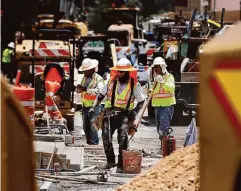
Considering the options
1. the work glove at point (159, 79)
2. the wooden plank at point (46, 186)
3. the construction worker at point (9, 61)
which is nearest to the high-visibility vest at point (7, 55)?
the construction worker at point (9, 61)

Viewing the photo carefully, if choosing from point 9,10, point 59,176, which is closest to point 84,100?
point 59,176

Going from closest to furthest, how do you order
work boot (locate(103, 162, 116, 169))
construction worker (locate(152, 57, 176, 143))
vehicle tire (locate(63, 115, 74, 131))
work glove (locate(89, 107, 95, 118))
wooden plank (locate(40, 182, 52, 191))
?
wooden plank (locate(40, 182, 52, 191))
work boot (locate(103, 162, 116, 169))
work glove (locate(89, 107, 95, 118))
construction worker (locate(152, 57, 176, 143))
vehicle tire (locate(63, 115, 74, 131))

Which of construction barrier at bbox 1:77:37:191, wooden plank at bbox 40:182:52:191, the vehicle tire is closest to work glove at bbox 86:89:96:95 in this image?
the vehicle tire

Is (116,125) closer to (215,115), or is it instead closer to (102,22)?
(215,115)

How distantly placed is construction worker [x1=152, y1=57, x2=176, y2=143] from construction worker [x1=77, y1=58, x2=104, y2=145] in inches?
45.8

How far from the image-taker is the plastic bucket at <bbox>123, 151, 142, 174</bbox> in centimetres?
1149

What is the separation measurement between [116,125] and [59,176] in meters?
1.79

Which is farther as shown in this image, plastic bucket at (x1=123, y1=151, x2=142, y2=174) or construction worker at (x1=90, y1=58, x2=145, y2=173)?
construction worker at (x1=90, y1=58, x2=145, y2=173)

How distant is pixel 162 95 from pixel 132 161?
3723 millimetres

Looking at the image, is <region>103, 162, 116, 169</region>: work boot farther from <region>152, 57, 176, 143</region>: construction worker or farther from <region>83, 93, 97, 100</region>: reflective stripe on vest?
<region>152, 57, 176, 143</region>: construction worker

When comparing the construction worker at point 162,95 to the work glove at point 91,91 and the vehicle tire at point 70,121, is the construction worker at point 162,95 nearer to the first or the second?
the work glove at point 91,91

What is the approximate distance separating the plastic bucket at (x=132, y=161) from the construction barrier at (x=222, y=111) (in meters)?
8.41

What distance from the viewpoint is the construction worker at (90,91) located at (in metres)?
14.3

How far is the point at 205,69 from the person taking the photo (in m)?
3.06
